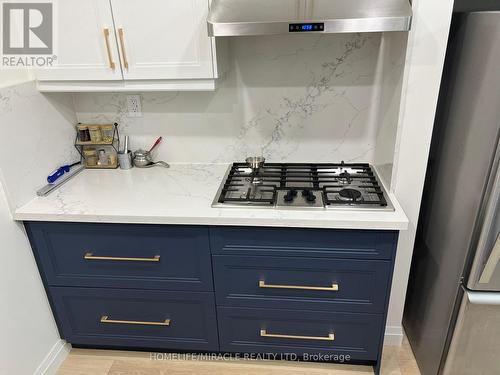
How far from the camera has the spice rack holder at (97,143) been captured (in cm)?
208

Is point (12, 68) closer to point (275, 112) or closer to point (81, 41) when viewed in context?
point (81, 41)

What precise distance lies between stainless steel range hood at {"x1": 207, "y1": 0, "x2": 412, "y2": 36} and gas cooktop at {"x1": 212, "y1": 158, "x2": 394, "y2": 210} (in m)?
0.67

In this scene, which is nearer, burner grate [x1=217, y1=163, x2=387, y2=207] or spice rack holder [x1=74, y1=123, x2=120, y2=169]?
burner grate [x1=217, y1=163, x2=387, y2=207]

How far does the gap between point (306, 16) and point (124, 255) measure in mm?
1251

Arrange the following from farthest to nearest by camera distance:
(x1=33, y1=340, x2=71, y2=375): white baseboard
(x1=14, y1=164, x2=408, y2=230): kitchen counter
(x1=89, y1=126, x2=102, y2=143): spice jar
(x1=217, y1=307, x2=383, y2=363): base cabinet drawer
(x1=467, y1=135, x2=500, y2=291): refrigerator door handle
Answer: (x1=89, y1=126, x2=102, y2=143): spice jar → (x1=33, y1=340, x2=71, y2=375): white baseboard → (x1=217, y1=307, x2=383, y2=363): base cabinet drawer → (x1=14, y1=164, x2=408, y2=230): kitchen counter → (x1=467, y1=135, x2=500, y2=291): refrigerator door handle

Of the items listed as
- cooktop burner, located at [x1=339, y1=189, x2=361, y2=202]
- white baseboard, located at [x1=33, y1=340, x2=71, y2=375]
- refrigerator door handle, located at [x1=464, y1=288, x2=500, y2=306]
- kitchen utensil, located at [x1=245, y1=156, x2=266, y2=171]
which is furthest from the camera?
kitchen utensil, located at [x1=245, y1=156, x2=266, y2=171]

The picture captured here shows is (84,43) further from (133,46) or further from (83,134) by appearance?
(83,134)

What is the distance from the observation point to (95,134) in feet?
6.79

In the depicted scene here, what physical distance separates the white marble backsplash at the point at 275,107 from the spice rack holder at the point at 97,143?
7 centimetres

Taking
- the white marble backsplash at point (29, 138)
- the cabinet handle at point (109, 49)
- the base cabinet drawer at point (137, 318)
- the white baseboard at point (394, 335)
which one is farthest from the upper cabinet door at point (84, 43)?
the white baseboard at point (394, 335)

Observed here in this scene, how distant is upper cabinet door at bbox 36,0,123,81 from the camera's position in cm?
160

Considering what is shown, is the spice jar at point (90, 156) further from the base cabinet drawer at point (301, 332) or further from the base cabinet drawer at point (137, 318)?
the base cabinet drawer at point (301, 332)

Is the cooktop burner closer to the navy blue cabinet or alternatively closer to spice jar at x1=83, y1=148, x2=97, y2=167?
the navy blue cabinet

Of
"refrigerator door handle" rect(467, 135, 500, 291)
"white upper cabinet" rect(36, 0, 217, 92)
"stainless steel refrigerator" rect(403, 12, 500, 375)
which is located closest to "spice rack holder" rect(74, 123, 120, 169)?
"white upper cabinet" rect(36, 0, 217, 92)
